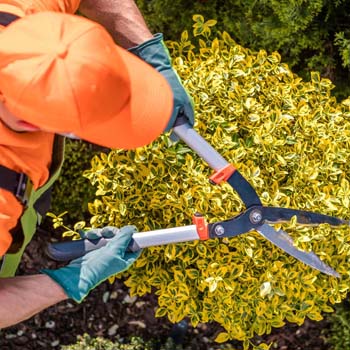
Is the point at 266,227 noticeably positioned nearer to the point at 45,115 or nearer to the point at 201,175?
the point at 201,175

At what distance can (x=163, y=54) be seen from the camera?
2.24m

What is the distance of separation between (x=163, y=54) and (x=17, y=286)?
84 centimetres

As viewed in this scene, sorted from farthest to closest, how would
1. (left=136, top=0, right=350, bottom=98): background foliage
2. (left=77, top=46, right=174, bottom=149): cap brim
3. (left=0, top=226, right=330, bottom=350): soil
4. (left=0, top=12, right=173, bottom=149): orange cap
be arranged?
(left=0, top=226, right=330, bottom=350): soil < (left=136, top=0, right=350, bottom=98): background foliage < (left=77, top=46, right=174, bottom=149): cap brim < (left=0, top=12, right=173, bottom=149): orange cap

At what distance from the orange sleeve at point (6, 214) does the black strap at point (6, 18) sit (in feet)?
1.40

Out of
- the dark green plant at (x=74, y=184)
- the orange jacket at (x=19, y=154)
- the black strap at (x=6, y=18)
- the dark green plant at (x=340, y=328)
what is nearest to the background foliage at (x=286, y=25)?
the dark green plant at (x=74, y=184)

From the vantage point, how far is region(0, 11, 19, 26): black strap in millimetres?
1792

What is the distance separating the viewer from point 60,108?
1545 millimetres

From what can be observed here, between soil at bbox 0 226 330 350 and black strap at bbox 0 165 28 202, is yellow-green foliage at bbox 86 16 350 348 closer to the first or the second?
black strap at bbox 0 165 28 202

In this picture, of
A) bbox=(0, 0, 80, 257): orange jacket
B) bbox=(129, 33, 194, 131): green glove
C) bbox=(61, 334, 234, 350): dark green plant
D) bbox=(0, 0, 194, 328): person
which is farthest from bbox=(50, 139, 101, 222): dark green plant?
bbox=(0, 0, 80, 257): orange jacket

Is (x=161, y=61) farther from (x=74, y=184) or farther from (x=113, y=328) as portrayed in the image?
(x=113, y=328)

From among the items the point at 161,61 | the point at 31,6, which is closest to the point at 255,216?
the point at 161,61

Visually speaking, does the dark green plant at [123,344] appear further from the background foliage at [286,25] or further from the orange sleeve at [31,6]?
the orange sleeve at [31,6]

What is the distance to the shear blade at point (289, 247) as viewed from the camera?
6.79ft

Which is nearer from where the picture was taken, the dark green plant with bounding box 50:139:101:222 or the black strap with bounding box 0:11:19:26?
the black strap with bounding box 0:11:19:26
